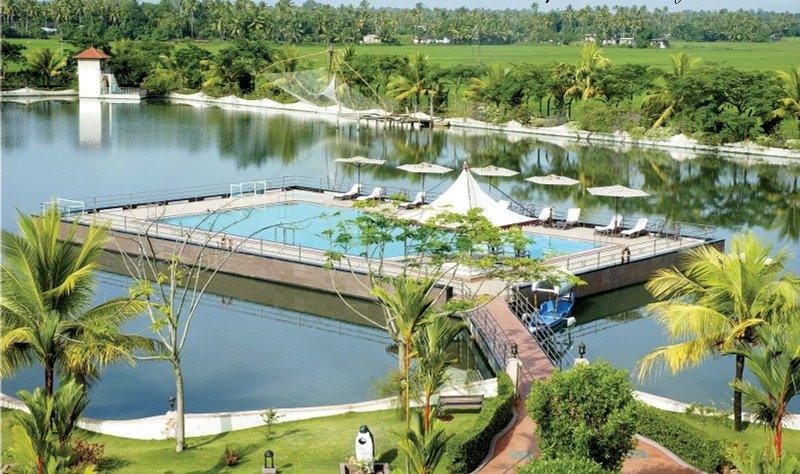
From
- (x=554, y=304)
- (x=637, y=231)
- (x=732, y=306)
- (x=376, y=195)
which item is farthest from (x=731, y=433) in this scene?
(x=376, y=195)

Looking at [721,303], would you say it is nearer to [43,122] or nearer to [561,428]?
[561,428]

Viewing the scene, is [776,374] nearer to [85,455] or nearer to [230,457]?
[230,457]

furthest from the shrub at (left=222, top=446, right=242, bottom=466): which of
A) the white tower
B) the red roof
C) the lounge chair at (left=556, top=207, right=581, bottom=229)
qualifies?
the white tower

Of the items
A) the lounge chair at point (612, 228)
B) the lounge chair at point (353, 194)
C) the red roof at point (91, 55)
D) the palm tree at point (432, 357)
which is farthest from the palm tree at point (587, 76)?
the palm tree at point (432, 357)

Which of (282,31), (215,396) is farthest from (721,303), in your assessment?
(282,31)

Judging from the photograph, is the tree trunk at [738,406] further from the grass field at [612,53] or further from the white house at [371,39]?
the white house at [371,39]

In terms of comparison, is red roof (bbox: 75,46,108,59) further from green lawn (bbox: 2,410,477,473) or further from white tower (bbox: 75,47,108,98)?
green lawn (bbox: 2,410,477,473)
